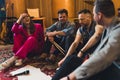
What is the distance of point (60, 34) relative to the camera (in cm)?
317

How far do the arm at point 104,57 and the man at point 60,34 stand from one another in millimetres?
1630

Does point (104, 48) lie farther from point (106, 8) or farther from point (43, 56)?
point (43, 56)

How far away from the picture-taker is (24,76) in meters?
2.65

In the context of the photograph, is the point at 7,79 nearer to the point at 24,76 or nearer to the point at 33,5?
the point at 24,76

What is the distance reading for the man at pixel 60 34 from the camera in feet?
10.4

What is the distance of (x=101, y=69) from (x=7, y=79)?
153 centimetres

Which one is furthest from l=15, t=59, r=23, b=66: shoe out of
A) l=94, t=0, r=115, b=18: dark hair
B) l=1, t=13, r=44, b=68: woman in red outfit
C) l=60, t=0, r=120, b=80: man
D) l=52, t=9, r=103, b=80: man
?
l=94, t=0, r=115, b=18: dark hair

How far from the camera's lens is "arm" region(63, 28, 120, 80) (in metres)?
1.32

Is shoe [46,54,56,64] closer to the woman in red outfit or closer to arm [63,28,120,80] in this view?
the woman in red outfit

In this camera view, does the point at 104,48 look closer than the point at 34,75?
Yes

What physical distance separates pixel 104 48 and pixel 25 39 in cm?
209

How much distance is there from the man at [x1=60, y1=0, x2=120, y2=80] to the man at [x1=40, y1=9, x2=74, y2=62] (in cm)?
158

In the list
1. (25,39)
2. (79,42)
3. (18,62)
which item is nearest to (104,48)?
(79,42)

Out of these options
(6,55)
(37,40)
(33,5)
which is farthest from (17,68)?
(33,5)
